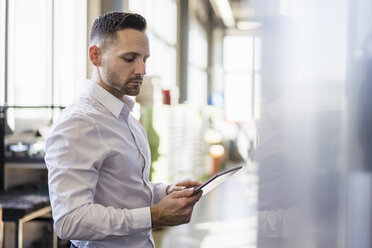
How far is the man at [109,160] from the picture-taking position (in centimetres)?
104

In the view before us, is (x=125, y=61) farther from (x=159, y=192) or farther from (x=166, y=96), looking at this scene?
(x=166, y=96)

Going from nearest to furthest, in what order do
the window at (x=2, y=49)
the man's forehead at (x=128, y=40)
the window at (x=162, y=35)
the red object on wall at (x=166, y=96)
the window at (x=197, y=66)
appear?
the man's forehead at (x=128, y=40) < the window at (x=2, y=49) < the red object on wall at (x=166, y=96) < the window at (x=162, y=35) < the window at (x=197, y=66)

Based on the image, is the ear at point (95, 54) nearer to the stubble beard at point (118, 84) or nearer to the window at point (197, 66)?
the stubble beard at point (118, 84)

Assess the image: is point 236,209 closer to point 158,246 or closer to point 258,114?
point 158,246

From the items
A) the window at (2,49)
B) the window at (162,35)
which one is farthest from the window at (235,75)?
the window at (2,49)

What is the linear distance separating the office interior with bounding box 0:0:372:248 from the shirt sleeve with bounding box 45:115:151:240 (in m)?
0.32

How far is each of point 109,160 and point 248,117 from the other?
0.37 m

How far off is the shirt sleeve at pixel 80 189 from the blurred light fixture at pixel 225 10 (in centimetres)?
1012

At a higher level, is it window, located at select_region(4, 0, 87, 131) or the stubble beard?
window, located at select_region(4, 0, 87, 131)

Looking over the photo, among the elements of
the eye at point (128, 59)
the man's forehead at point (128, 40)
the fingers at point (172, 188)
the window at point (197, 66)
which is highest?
the window at point (197, 66)

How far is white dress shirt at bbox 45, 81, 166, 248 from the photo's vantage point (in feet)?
3.41

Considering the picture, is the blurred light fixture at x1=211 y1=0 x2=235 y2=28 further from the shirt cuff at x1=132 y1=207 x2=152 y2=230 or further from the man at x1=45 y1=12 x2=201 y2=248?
the shirt cuff at x1=132 y1=207 x2=152 y2=230

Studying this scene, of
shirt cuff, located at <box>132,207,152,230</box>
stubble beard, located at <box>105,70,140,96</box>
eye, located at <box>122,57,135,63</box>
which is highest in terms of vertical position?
eye, located at <box>122,57,135,63</box>

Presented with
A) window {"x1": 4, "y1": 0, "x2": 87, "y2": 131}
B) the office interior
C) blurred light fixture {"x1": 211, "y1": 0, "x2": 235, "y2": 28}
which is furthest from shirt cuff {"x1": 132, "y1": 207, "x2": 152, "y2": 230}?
blurred light fixture {"x1": 211, "y1": 0, "x2": 235, "y2": 28}
